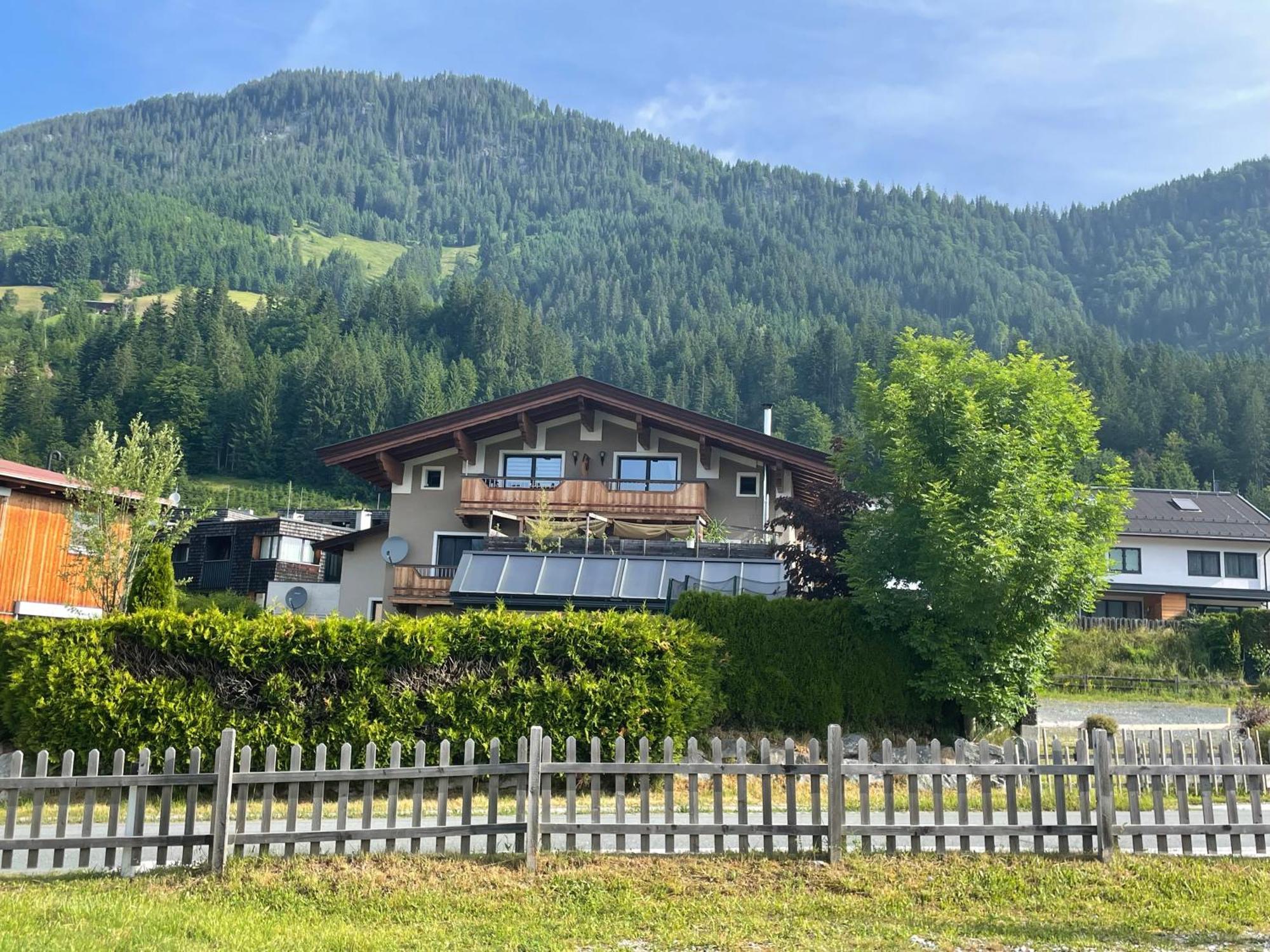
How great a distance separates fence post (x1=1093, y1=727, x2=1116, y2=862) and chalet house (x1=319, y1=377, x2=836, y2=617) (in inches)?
849

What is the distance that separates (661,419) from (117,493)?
16122mm

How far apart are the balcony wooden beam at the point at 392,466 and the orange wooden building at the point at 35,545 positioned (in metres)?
9.39

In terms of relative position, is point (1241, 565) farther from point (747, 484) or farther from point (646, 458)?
point (646, 458)

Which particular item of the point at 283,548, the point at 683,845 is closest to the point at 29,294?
the point at 283,548

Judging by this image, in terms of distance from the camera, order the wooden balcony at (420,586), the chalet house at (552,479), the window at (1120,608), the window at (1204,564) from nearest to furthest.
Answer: the wooden balcony at (420,586)
the chalet house at (552,479)
the window at (1204,564)
the window at (1120,608)

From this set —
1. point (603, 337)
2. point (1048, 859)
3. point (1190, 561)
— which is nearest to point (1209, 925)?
point (1048, 859)

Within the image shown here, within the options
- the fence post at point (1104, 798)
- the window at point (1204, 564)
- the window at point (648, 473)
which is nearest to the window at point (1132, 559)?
the window at point (1204, 564)

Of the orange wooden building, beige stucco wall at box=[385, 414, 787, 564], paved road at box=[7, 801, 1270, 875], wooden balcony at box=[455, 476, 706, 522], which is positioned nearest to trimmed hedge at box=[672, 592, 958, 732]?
paved road at box=[7, 801, 1270, 875]

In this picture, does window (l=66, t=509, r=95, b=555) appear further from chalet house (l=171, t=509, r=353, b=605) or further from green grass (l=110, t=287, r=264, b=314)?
green grass (l=110, t=287, r=264, b=314)

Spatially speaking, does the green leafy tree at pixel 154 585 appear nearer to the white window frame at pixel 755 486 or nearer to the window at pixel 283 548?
the white window frame at pixel 755 486

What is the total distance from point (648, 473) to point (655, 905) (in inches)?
1102

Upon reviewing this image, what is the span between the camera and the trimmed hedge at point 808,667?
21406 millimetres

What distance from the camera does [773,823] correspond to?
1129 centimetres

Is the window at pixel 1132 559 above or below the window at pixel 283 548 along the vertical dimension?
above
